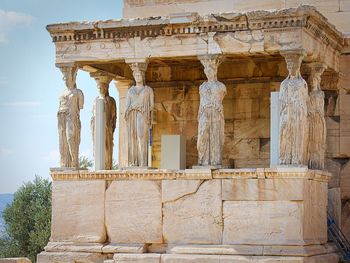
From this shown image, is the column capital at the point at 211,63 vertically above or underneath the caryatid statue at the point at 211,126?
above

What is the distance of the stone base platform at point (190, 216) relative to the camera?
1920cm

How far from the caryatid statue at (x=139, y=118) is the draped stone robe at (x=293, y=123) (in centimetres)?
228

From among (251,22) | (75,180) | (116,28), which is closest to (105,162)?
(75,180)

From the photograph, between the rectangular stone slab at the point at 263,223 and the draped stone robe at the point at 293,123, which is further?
the draped stone robe at the point at 293,123

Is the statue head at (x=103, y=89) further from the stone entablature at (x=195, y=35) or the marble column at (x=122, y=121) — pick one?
the marble column at (x=122, y=121)

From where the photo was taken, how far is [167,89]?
74.0ft

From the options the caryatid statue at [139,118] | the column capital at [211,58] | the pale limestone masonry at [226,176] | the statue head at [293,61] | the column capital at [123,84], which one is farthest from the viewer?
the column capital at [123,84]

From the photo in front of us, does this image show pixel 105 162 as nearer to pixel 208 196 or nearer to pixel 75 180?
pixel 75 180

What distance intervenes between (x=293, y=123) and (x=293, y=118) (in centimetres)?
8

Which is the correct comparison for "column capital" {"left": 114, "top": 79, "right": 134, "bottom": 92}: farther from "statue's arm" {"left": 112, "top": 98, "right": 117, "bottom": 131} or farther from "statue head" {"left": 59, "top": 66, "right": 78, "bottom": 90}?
"statue head" {"left": 59, "top": 66, "right": 78, "bottom": 90}

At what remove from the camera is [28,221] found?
32406 mm

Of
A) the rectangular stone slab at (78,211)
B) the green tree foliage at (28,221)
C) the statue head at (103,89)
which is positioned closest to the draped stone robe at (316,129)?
the rectangular stone slab at (78,211)

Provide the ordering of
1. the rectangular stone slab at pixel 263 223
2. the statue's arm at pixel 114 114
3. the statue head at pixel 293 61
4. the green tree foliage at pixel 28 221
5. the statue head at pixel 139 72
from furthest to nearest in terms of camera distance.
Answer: the green tree foliage at pixel 28 221 < the statue's arm at pixel 114 114 < the statue head at pixel 139 72 < the statue head at pixel 293 61 < the rectangular stone slab at pixel 263 223

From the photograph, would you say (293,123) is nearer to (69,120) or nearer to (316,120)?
(316,120)
